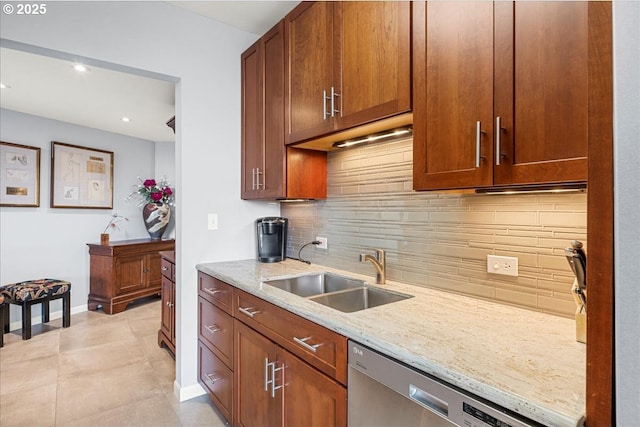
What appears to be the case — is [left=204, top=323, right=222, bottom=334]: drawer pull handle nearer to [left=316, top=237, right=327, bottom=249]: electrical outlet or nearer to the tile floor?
the tile floor

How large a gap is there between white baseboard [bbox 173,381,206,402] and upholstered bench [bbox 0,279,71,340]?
7.23 ft

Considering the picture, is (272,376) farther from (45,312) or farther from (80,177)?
(80,177)

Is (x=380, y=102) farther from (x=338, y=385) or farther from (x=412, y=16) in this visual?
(x=338, y=385)

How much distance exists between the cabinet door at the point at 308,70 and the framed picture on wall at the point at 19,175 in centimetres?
364

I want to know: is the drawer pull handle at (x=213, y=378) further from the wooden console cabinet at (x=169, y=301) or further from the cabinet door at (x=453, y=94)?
the cabinet door at (x=453, y=94)

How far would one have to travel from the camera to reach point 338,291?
1.67m

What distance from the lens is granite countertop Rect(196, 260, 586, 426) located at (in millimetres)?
687

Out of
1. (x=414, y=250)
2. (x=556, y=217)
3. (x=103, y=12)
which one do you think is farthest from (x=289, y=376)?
(x=103, y=12)

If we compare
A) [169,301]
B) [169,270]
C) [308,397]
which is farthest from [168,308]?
[308,397]

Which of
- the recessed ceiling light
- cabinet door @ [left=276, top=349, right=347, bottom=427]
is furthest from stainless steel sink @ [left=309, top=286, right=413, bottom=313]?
the recessed ceiling light

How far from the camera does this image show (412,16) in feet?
4.14

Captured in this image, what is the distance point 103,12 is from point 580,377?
2.68m

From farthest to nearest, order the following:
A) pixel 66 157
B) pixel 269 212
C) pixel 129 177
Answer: pixel 129 177, pixel 66 157, pixel 269 212

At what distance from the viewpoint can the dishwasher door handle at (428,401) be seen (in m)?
0.81
